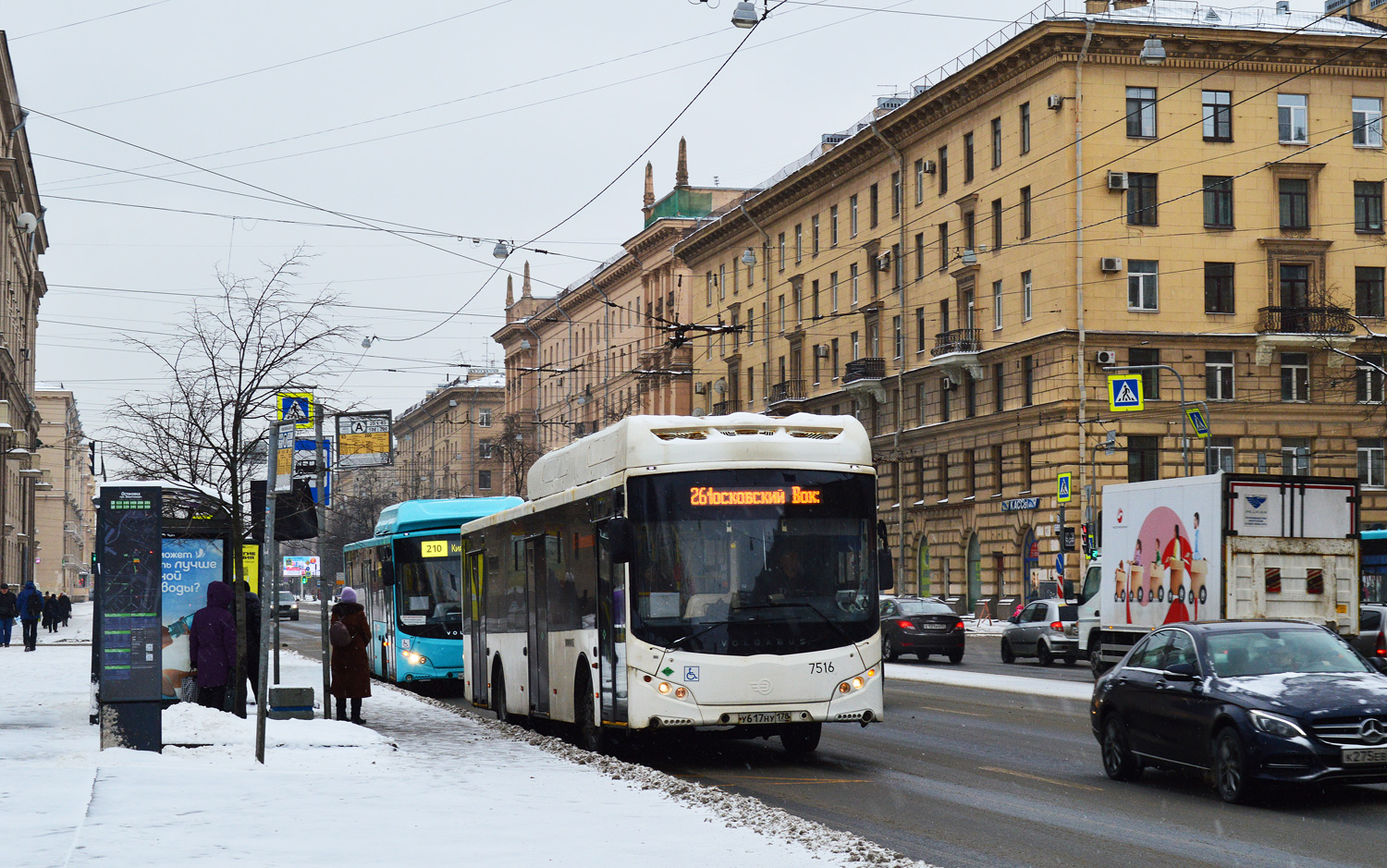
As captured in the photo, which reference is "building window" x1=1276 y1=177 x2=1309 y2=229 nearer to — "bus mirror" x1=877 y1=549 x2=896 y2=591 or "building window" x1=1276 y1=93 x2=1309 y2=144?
"building window" x1=1276 y1=93 x2=1309 y2=144

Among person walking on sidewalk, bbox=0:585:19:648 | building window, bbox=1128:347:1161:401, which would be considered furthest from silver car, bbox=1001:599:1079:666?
person walking on sidewalk, bbox=0:585:19:648

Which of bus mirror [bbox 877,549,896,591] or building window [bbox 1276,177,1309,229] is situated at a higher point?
building window [bbox 1276,177,1309,229]

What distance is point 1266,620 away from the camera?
13867 millimetres

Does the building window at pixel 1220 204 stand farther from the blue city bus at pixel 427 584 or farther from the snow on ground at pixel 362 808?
the snow on ground at pixel 362 808

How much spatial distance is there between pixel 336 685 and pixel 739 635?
6807 millimetres

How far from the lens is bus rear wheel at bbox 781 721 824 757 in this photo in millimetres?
16667

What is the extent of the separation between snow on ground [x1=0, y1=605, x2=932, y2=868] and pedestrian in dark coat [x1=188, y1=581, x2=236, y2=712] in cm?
70

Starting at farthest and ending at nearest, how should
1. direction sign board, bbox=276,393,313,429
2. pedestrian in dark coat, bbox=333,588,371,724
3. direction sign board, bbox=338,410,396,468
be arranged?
pedestrian in dark coat, bbox=333,588,371,724, direction sign board, bbox=276,393,313,429, direction sign board, bbox=338,410,396,468

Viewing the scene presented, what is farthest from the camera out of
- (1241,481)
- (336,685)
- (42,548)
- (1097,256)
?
(42,548)

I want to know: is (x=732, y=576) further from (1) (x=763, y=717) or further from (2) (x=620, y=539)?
(1) (x=763, y=717)

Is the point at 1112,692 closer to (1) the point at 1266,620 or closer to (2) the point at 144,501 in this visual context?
(1) the point at 1266,620

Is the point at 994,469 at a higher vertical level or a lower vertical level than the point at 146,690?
higher

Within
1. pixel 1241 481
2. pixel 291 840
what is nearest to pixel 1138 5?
pixel 1241 481

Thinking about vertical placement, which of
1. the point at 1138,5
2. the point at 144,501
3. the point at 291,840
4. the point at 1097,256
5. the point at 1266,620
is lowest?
the point at 291,840
